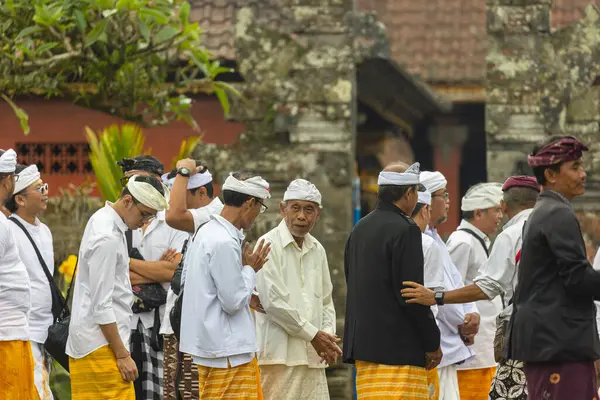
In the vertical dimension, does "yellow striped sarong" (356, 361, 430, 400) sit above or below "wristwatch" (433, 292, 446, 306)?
below

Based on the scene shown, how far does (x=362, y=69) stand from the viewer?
1248cm

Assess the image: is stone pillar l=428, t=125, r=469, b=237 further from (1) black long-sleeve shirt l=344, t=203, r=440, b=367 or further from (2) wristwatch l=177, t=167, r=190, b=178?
(1) black long-sleeve shirt l=344, t=203, r=440, b=367

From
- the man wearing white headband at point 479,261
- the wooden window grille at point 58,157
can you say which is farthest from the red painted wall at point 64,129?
the man wearing white headband at point 479,261

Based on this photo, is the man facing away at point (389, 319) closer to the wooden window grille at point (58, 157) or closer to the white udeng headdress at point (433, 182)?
the white udeng headdress at point (433, 182)

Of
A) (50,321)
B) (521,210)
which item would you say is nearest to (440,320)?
(521,210)

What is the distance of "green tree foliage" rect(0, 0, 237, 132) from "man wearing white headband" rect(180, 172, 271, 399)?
3.85 m

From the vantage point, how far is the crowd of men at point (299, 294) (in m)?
5.87

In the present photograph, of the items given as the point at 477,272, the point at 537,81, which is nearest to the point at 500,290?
the point at 477,272

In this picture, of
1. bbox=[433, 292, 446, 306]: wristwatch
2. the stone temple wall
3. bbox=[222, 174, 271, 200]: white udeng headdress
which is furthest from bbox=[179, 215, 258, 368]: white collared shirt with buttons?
the stone temple wall

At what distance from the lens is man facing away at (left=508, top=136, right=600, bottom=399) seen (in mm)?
5727

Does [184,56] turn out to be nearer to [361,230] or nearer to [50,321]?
[50,321]

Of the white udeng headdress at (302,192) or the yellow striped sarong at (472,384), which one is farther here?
the yellow striped sarong at (472,384)

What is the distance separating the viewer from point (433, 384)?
7.67 m

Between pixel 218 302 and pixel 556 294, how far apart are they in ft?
6.44
